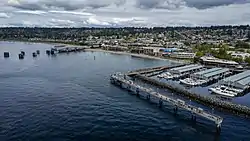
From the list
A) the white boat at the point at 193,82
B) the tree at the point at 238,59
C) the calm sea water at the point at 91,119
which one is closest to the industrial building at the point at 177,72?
the white boat at the point at 193,82

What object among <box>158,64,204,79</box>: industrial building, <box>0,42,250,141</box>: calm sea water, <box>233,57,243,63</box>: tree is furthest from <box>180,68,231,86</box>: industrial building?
<box>233,57,243,63</box>: tree

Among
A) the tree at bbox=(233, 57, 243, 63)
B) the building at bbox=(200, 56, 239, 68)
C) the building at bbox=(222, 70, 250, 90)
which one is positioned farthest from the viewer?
the tree at bbox=(233, 57, 243, 63)

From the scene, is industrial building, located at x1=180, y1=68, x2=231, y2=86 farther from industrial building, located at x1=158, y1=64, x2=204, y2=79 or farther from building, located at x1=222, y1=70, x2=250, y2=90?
Result: building, located at x1=222, y1=70, x2=250, y2=90

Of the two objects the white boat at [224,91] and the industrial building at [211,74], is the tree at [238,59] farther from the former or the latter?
the white boat at [224,91]

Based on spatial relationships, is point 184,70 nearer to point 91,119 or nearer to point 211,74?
point 211,74

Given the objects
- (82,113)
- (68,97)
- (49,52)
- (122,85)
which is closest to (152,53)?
(49,52)

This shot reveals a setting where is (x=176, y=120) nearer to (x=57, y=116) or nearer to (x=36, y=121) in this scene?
(x=57, y=116)

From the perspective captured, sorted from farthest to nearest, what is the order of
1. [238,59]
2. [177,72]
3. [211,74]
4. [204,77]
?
1. [238,59]
2. [177,72]
3. [211,74]
4. [204,77]

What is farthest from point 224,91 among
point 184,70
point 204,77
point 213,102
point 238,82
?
point 184,70
